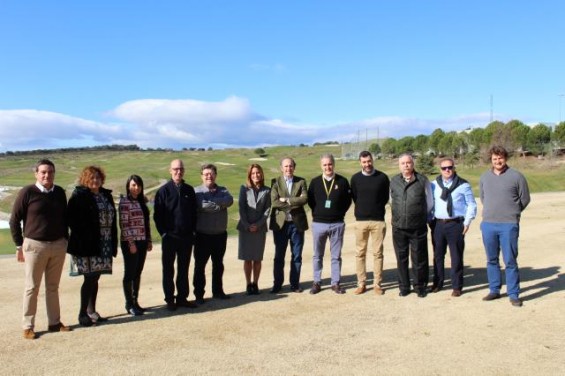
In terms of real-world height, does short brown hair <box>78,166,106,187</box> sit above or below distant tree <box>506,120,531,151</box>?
below

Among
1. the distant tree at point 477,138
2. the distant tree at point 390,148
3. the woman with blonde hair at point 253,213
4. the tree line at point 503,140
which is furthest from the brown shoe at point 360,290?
the distant tree at point 390,148

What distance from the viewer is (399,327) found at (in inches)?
234

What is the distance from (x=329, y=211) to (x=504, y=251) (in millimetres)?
2461

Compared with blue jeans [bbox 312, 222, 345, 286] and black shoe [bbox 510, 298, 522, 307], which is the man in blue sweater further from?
blue jeans [bbox 312, 222, 345, 286]

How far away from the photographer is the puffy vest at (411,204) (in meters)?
7.28

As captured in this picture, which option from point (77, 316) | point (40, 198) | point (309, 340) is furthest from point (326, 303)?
point (40, 198)

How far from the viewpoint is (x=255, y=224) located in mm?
7621

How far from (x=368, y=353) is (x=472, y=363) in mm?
988

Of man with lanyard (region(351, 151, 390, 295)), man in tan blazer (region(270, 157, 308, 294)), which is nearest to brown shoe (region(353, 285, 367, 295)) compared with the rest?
man with lanyard (region(351, 151, 390, 295))

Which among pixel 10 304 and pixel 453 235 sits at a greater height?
pixel 453 235

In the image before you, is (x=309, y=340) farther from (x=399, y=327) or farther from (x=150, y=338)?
(x=150, y=338)

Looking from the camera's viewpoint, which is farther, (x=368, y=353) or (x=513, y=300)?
(x=513, y=300)

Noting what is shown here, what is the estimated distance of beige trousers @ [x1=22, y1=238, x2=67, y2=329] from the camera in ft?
19.1

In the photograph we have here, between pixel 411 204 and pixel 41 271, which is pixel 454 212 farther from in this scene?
pixel 41 271
